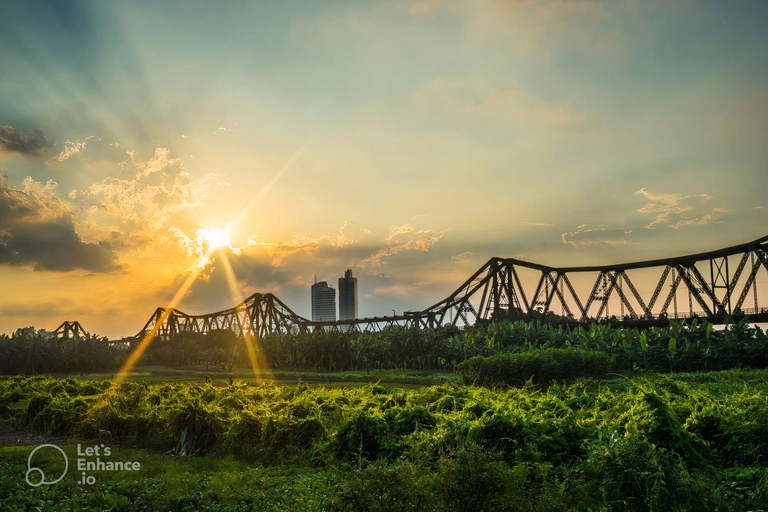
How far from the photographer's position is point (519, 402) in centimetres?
1259

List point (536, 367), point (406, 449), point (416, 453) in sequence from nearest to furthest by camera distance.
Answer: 1. point (416, 453)
2. point (406, 449)
3. point (536, 367)

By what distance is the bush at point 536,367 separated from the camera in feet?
88.5

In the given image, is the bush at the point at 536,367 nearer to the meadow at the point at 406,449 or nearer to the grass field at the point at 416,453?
the grass field at the point at 416,453

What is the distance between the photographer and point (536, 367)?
27.2 meters

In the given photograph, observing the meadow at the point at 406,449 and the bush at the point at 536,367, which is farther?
the bush at the point at 536,367

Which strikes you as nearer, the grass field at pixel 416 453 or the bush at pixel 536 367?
the grass field at pixel 416 453

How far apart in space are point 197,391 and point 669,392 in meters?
16.2

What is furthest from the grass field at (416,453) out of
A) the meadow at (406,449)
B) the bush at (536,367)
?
the bush at (536,367)

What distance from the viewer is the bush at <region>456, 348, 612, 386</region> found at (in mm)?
26969

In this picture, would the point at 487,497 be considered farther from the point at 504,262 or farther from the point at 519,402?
the point at 504,262

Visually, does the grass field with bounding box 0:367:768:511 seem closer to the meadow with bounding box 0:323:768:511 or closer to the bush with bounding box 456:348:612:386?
the meadow with bounding box 0:323:768:511

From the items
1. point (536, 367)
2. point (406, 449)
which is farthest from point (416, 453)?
point (536, 367)

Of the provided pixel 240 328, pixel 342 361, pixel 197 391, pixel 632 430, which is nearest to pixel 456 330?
pixel 342 361

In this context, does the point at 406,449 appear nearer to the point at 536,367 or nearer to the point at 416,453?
the point at 416,453
